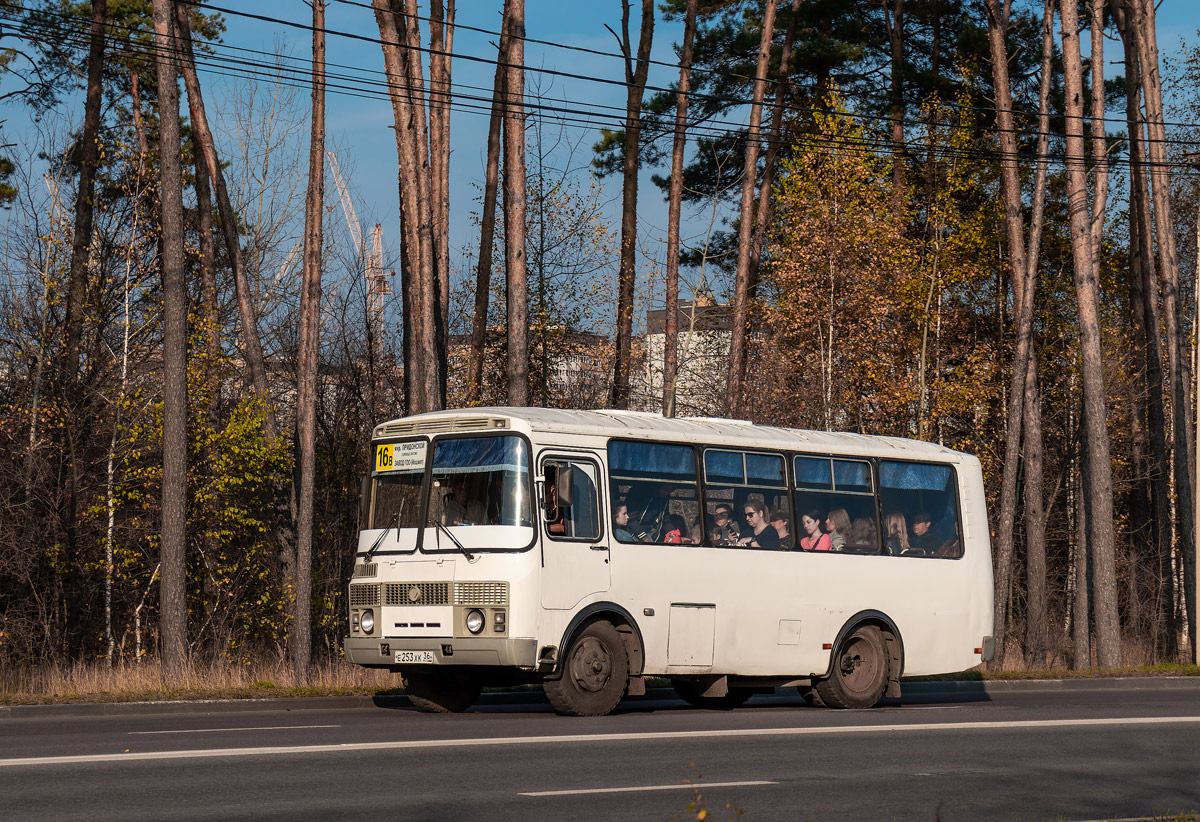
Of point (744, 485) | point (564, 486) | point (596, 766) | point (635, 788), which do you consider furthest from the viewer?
point (744, 485)

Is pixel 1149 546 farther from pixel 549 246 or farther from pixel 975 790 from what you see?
pixel 975 790

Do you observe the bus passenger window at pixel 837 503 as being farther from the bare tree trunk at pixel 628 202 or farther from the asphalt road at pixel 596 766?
the bare tree trunk at pixel 628 202

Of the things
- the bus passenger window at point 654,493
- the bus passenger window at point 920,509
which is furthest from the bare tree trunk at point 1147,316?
the bus passenger window at point 654,493

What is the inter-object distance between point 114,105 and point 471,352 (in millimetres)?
10606

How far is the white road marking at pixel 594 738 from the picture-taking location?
1034 centimetres

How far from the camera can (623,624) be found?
596 inches

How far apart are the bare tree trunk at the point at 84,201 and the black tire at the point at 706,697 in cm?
1383

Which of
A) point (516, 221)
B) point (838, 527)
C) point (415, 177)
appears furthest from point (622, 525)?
point (415, 177)

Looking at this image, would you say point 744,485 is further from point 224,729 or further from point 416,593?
point 224,729

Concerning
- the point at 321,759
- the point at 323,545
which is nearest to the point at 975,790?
the point at 321,759

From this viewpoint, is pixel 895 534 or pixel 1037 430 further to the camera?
pixel 1037 430

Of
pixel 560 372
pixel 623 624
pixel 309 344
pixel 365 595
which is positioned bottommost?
pixel 623 624

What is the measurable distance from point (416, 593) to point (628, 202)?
1019 inches

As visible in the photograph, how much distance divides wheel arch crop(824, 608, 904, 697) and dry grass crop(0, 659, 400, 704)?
18.7 feet
